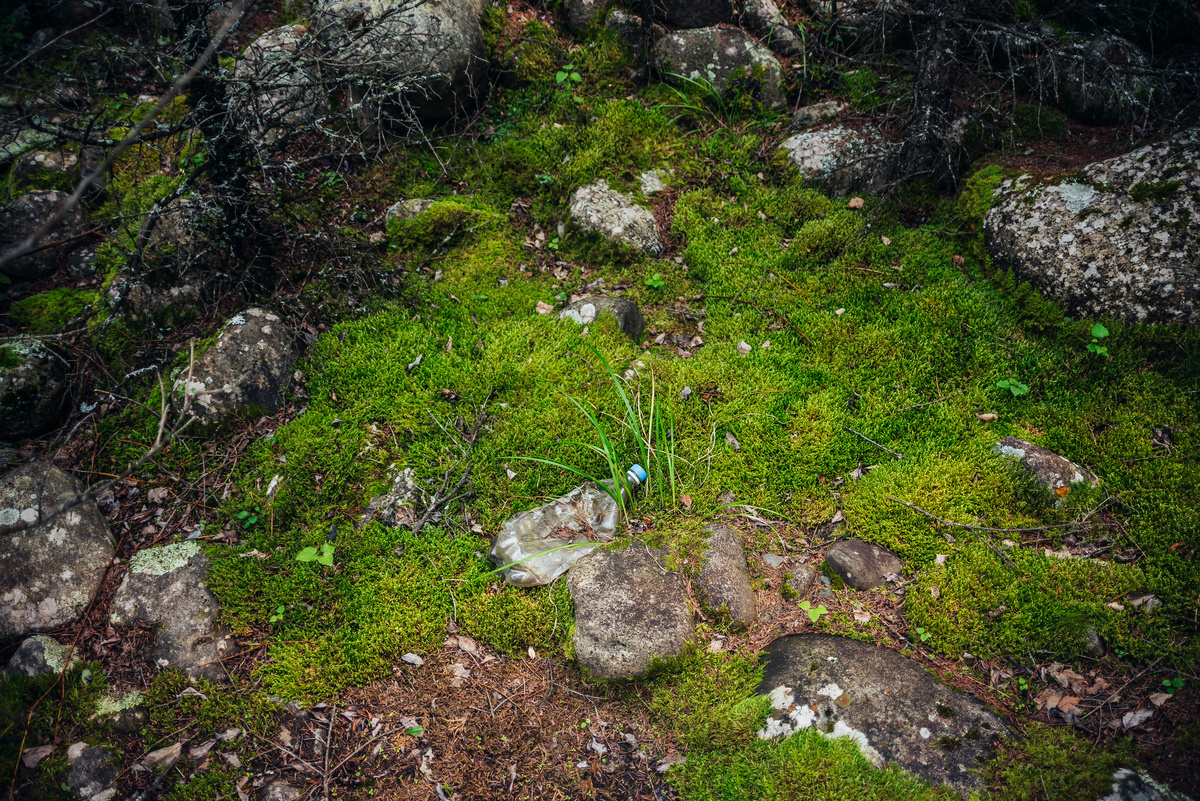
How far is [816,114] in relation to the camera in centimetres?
619

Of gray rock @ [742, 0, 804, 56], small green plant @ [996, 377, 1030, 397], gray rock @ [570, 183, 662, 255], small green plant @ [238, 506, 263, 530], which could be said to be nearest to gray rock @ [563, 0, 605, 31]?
gray rock @ [742, 0, 804, 56]

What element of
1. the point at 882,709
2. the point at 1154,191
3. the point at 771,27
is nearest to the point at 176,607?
the point at 882,709

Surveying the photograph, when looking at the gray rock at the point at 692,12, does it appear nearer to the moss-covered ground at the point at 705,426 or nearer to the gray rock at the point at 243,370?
the moss-covered ground at the point at 705,426

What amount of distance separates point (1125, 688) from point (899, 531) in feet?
4.20

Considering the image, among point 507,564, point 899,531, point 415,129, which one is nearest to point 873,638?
point 899,531

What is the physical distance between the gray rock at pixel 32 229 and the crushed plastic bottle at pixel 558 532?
512 centimetres

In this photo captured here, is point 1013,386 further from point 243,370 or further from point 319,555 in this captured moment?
point 243,370

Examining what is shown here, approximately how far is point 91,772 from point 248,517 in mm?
1525


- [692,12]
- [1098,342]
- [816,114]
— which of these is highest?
[692,12]

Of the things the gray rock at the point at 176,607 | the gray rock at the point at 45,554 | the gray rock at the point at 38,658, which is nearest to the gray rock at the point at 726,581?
the gray rock at the point at 176,607

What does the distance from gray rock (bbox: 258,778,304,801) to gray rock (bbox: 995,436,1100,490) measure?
4916mm

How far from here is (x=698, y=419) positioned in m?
4.34

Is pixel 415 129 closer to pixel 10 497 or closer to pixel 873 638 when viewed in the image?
pixel 10 497

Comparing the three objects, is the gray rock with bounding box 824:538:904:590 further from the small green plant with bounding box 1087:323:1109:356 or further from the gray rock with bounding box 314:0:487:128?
the gray rock with bounding box 314:0:487:128
